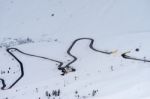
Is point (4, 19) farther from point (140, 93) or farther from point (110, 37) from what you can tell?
point (140, 93)

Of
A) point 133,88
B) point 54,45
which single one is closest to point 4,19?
point 54,45

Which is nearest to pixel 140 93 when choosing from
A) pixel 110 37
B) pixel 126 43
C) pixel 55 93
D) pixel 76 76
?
pixel 55 93

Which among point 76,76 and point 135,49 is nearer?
point 76,76

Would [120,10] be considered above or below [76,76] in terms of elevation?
above

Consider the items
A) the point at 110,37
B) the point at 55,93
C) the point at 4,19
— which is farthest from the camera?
the point at 4,19

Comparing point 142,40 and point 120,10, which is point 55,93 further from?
point 120,10

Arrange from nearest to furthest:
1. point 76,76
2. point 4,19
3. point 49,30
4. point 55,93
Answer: point 55,93, point 76,76, point 49,30, point 4,19
